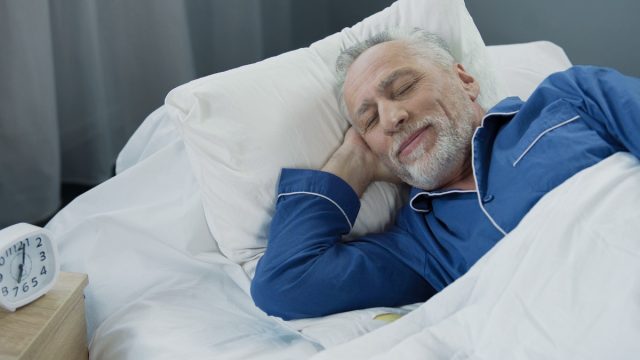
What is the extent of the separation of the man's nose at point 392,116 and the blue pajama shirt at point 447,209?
5.4 inches

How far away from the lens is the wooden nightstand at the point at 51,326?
995 mm

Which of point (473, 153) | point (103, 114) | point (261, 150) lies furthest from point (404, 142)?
point (103, 114)

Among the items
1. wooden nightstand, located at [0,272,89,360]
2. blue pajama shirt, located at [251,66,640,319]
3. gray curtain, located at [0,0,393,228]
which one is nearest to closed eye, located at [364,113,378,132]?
blue pajama shirt, located at [251,66,640,319]

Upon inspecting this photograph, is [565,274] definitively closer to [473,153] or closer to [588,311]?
[588,311]

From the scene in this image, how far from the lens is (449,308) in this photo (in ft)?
3.67

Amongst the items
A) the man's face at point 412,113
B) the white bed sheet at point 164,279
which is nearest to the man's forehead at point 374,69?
the man's face at point 412,113

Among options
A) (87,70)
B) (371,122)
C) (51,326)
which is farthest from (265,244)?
(87,70)

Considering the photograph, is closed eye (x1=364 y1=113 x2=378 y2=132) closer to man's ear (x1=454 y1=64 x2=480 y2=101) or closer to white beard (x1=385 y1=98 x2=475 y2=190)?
white beard (x1=385 y1=98 x2=475 y2=190)

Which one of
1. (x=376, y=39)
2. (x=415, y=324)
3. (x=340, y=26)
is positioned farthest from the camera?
(x=340, y=26)

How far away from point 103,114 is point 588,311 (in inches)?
57.3

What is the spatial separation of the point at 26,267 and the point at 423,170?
0.72 meters

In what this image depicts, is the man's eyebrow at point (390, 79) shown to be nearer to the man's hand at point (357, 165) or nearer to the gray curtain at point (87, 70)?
the man's hand at point (357, 165)

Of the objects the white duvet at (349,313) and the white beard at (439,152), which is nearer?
the white duvet at (349,313)

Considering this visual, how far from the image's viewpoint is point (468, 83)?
151cm
